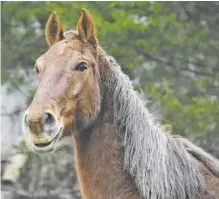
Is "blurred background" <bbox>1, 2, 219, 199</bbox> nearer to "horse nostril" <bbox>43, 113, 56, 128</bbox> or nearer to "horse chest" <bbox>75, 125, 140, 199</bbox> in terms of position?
"horse chest" <bbox>75, 125, 140, 199</bbox>

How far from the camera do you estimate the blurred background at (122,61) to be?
10.7 m

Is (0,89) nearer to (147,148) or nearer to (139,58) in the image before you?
(139,58)

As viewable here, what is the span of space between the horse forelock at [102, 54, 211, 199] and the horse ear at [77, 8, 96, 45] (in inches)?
11.8

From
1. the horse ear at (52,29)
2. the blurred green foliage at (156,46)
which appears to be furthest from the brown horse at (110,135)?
the blurred green foliage at (156,46)

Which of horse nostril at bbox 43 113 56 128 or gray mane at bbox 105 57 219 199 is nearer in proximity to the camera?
horse nostril at bbox 43 113 56 128

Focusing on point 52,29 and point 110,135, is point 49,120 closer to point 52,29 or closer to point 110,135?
point 110,135

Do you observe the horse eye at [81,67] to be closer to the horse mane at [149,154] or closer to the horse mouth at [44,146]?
the horse mane at [149,154]

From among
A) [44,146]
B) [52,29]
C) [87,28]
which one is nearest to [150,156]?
[44,146]

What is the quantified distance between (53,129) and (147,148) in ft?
2.20

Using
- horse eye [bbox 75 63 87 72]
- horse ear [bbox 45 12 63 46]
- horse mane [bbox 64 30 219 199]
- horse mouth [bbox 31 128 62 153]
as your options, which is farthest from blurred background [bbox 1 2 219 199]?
horse mouth [bbox 31 128 62 153]

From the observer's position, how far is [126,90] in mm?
4410

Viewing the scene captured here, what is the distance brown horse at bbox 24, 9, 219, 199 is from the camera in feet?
13.9

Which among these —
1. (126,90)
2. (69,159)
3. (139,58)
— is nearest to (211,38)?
(139,58)

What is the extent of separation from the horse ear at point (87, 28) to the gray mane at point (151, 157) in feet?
0.97
